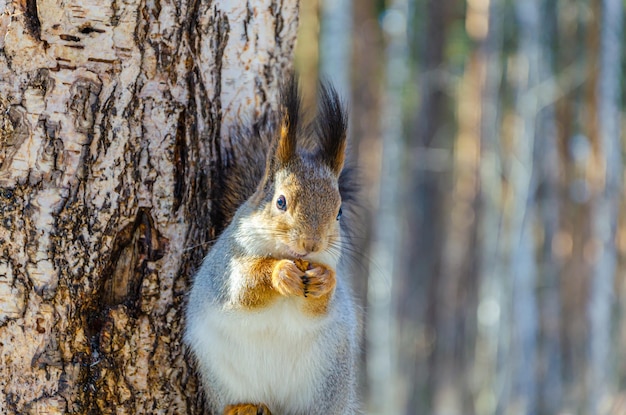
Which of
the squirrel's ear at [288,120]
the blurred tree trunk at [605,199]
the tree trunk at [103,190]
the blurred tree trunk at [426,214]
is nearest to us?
the tree trunk at [103,190]

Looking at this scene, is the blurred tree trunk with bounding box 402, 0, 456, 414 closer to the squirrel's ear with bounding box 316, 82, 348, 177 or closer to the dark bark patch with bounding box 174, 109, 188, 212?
the squirrel's ear with bounding box 316, 82, 348, 177

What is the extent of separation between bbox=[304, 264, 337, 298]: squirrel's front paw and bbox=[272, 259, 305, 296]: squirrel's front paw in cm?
1

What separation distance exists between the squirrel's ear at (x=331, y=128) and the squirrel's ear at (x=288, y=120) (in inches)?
2.2

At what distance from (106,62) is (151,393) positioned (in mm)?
663

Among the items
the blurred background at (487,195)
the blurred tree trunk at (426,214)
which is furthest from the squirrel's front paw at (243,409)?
the blurred tree trunk at (426,214)

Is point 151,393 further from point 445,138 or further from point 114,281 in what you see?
point 445,138

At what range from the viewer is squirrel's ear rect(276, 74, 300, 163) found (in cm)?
161

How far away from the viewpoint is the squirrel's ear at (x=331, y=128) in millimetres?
1636

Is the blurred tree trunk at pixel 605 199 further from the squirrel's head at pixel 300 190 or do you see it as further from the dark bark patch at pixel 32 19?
the dark bark patch at pixel 32 19

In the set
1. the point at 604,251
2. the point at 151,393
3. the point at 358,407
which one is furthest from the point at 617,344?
the point at 151,393

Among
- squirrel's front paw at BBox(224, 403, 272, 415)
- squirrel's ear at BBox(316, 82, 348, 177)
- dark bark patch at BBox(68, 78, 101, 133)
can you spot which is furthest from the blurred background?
dark bark patch at BBox(68, 78, 101, 133)

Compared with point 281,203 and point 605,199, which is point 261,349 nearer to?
point 281,203

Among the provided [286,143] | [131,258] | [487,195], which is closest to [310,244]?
[286,143]

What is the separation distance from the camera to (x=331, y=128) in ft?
5.56
